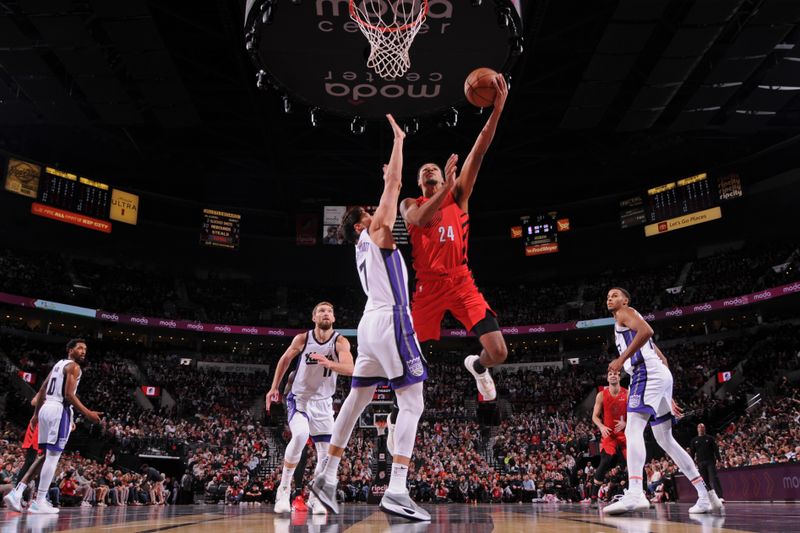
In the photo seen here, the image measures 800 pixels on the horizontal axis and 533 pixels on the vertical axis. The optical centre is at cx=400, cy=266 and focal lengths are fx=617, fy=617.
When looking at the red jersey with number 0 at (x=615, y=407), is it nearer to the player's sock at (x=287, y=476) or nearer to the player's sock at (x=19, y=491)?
the player's sock at (x=287, y=476)

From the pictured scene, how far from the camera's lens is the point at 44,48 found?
16.4 m

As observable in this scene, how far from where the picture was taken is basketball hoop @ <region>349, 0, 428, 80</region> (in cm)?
887

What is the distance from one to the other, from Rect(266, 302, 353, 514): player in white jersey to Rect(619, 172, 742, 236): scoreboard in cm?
2261

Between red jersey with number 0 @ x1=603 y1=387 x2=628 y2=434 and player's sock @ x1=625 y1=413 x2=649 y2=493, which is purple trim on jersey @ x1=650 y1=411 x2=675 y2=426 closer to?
player's sock @ x1=625 y1=413 x2=649 y2=493

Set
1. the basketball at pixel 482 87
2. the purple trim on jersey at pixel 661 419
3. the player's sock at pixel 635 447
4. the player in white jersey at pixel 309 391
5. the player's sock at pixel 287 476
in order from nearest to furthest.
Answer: the basketball at pixel 482 87 → the player's sock at pixel 635 447 → the purple trim on jersey at pixel 661 419 → the player in white jersey at pixel 309 391 → the player's sock at pixel 287 476

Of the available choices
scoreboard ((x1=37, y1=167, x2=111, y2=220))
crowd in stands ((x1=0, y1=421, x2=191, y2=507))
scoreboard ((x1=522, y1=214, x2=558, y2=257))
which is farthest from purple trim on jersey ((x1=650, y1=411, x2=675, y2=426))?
scoreboard ((x1=37, y1=167, x2=111, y2=220))

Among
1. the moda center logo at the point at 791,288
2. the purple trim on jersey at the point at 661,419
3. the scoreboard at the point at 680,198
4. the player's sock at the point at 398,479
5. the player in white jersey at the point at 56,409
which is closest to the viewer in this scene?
the player's sock at the point at 398,479

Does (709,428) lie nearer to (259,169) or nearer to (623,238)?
(623,238)

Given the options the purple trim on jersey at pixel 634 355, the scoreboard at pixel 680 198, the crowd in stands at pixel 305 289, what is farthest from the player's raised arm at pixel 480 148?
the crowd in stands at pixel 305 289

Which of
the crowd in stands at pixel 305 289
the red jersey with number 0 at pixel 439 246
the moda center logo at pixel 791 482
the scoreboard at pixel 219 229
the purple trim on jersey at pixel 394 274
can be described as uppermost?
the scoreboard at pixel 219 229

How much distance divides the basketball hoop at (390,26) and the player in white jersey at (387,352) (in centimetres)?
495

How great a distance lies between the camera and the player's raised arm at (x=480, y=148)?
190 inches

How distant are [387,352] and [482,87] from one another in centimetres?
255

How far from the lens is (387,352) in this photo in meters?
4.20
